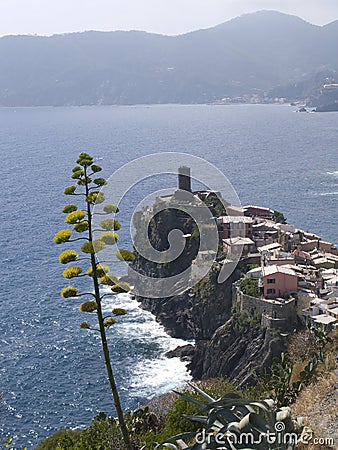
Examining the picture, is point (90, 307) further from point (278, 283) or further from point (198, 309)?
point (198, 309)

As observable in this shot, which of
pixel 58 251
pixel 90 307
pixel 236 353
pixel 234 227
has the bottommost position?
pixel 236 353

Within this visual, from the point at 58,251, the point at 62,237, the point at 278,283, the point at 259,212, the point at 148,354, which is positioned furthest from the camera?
the point at 58,251

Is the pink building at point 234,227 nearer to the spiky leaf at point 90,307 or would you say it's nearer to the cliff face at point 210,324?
the cliff face at point 210,324

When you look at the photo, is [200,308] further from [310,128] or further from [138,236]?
[310,128]

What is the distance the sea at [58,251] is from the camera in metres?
29.0

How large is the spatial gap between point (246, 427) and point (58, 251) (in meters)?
47.7

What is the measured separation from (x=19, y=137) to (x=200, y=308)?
117 meters

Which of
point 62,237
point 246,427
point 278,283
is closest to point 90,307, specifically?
point 62,237

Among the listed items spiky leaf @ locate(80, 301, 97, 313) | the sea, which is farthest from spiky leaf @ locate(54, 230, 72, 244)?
the sea

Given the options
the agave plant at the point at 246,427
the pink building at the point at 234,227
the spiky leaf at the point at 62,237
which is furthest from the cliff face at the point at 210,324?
the agave plant at the point at 246,427

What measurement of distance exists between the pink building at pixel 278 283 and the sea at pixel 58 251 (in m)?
6.87

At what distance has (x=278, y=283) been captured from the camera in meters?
31.0

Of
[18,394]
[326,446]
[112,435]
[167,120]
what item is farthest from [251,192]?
[167,120]

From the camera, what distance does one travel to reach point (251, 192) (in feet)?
226
